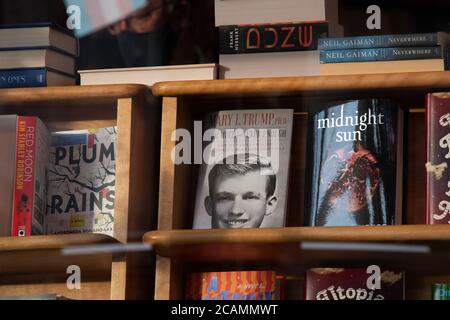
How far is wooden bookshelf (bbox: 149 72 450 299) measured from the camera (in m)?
1.81

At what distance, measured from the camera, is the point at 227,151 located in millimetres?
1927

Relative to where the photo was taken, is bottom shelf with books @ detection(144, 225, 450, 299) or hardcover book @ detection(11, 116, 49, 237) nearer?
bottom shelf with books @ detection(144, 225, 450, 299)

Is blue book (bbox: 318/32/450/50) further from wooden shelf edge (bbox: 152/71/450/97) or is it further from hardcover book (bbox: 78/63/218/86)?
hardcover book (bbox: 78/63/218/86)

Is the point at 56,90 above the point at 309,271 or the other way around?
above

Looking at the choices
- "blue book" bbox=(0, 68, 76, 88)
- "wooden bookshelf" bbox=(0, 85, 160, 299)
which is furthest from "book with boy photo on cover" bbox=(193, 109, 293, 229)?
"blue book" bbox=(0, 68, 76, 88)

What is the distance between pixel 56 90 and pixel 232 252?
0.50 m

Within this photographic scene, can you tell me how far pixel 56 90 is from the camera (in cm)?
197

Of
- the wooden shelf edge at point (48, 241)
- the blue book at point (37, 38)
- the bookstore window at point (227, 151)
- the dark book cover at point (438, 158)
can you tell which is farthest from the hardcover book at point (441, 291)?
the blue book at point (37, 38)

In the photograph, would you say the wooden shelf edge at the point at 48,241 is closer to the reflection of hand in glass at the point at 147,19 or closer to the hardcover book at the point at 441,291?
the reflection of hand in glass at the point at 147,19

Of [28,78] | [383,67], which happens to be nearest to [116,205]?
[28,78]

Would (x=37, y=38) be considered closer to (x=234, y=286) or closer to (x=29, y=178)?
(x=29, y=178)
